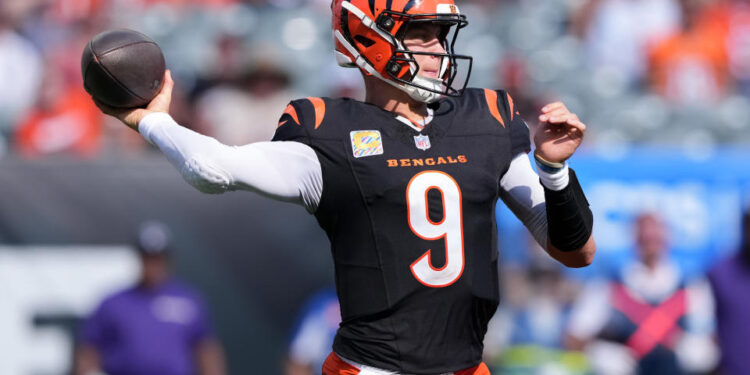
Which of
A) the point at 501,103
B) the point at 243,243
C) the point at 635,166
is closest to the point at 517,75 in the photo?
the point at 635,166

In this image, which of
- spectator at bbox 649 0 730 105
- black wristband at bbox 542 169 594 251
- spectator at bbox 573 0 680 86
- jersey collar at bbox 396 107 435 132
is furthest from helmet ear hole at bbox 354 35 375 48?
spectator at bbox 573 0 680 86

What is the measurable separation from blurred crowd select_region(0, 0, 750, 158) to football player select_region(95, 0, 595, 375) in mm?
4168

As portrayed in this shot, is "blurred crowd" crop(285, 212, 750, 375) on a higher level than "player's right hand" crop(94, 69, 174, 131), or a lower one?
lower

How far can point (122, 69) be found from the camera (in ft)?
9.80

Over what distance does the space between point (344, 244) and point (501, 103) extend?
644 mm

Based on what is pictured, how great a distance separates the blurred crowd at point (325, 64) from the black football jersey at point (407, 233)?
13.8 ft

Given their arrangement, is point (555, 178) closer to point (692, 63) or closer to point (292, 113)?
point (292, 113)

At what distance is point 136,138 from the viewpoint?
24.7 ft

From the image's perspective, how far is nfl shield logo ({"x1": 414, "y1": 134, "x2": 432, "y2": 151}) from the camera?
307cm

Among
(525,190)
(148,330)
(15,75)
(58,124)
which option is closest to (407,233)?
(525,190)

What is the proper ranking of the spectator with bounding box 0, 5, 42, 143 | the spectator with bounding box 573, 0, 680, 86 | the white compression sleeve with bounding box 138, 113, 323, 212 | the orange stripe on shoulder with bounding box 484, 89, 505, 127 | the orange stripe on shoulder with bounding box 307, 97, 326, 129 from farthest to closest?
the spectator with bounding box 573, 0, 680, 86 → the spectator with bounding box 0, 5, 42, 143 → the orange stripe on shoulder with bounding box 484, 89, 505, 127 → the orange stripe on shoulder with bounding box 307, 97, 326, 129 → the white compression sleeve with bounding box 138, 113, 323, 212

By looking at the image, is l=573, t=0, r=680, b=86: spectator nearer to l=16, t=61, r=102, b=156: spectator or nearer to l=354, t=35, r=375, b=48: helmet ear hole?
l=16, t=61, r=102, b=156: spectator

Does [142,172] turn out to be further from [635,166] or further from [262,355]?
[635,166]

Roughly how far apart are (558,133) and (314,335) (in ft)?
12.4
